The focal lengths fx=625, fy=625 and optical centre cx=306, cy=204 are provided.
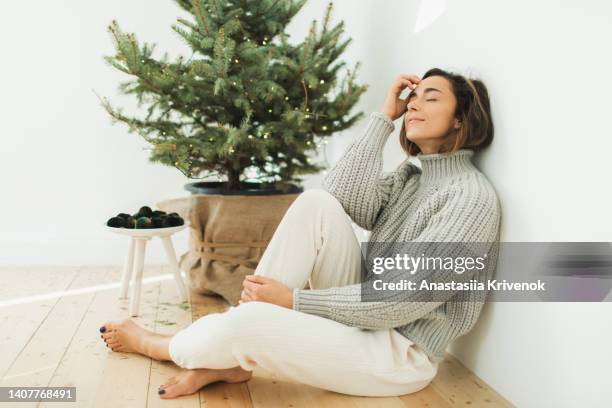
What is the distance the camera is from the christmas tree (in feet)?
7.04

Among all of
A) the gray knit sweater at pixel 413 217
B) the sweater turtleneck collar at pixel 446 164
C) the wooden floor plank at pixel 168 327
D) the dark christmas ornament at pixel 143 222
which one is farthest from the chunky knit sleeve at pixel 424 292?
the dark christmas ornament at pixel 143 222

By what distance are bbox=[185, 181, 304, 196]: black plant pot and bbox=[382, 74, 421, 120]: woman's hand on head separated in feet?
2.18

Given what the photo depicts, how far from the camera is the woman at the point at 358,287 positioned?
4.76 feet

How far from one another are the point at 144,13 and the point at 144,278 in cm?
124

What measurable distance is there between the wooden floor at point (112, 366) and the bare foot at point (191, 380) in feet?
0.06

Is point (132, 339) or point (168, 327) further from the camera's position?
point (168, 327)

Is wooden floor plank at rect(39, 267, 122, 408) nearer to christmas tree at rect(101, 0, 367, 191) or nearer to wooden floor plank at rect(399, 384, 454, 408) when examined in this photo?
christmas tree at rect(101, 0, 367, 191)

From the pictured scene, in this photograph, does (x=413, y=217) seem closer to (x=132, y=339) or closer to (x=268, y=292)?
(x=268, y=292)

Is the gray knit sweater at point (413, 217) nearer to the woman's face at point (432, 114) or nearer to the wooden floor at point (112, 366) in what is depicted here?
the woman's face at point (432, 114)

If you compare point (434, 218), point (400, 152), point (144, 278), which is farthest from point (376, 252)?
point (144, 278)

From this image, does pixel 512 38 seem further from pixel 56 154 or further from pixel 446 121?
pixel 56 154

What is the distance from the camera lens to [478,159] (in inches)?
67.4

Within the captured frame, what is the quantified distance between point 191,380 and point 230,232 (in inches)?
34.3

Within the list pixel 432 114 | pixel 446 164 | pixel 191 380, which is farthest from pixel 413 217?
pixel 191 380
